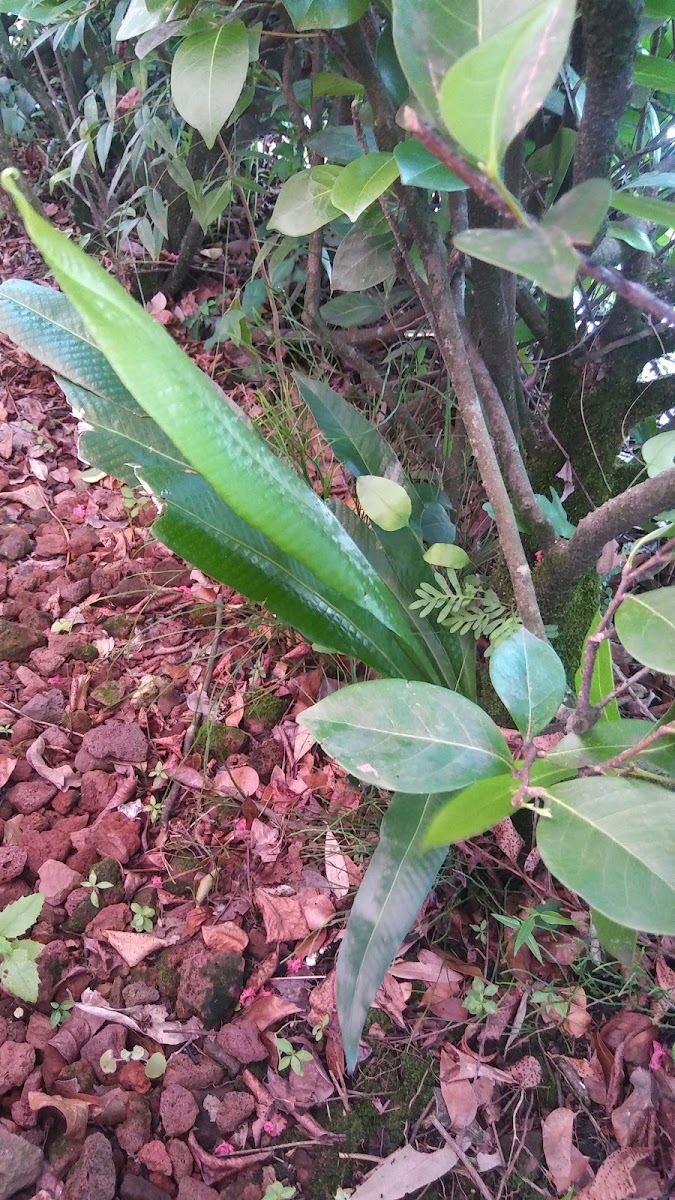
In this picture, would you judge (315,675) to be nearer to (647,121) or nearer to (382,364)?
(382,364)

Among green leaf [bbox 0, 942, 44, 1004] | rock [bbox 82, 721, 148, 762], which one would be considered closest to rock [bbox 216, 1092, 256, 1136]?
green leaf [bbox 0, 942, 44, 1004]

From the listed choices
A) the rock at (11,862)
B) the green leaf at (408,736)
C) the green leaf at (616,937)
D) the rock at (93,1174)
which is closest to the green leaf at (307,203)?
the green leaf at (408,736)

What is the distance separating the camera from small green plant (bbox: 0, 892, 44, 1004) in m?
0.76

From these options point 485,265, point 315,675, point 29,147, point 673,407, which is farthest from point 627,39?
point 29,147

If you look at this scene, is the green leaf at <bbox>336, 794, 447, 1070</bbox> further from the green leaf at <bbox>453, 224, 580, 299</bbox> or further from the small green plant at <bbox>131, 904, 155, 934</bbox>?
the green leaf at <bbox>453, 224, 580, 299</bbox>

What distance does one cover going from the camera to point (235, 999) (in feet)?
2.71

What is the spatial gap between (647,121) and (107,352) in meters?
0.74

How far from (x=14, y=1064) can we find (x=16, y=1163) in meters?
0.09

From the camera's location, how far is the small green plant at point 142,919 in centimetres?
89

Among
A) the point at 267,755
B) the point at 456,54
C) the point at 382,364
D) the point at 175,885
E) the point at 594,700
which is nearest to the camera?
the point at 456,54

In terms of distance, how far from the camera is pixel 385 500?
2.57 ft

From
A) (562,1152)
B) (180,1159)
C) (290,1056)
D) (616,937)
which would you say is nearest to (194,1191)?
(180,1159)

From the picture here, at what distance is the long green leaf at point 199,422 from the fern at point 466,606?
0.12 metres

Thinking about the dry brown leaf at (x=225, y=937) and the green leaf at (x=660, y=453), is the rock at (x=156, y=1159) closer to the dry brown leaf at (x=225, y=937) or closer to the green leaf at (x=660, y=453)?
the dry brown leaf at (x=225, y=937)
